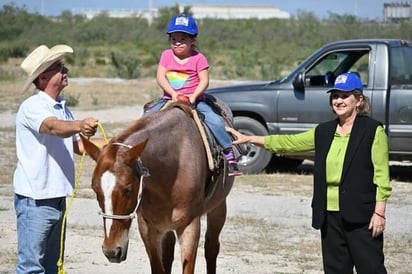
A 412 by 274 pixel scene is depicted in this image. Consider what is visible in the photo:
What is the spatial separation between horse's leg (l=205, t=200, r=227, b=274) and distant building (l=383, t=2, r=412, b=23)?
2634cm

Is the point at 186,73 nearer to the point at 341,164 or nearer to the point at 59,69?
the point at 59,69

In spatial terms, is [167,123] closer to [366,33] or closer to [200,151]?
[200,151]

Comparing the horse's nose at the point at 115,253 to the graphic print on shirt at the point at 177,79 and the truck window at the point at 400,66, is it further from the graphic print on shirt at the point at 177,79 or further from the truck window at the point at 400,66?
the truck window at the point at 400,66

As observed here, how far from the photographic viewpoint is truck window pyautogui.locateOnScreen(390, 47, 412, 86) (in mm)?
14617

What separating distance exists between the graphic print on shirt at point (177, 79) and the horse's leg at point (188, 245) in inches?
60.4

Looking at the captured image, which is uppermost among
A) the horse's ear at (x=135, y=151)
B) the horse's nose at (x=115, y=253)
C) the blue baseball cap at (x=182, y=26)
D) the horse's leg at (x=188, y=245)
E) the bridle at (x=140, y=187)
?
the blue baseball cap at (x=182, y=26)

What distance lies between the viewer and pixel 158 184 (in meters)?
7.01

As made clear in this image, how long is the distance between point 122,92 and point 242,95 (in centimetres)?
1829

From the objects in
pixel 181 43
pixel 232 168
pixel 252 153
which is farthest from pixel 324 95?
pixel 181 43

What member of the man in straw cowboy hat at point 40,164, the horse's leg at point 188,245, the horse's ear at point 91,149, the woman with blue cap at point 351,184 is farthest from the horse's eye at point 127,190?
the woman with blue cap at point 351,184

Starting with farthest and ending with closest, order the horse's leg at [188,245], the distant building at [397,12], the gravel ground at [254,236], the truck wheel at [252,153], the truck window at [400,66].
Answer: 1. the distant building at [397,12]
2. the truck wheel at [252,153]
3. the truck window at [400,66]
4. the gravel ground at [254,236]
5. the horse's leg at [188,245]

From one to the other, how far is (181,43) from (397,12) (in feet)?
102

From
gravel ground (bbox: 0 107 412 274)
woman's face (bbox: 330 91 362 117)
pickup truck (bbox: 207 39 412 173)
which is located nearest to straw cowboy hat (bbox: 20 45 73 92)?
woman's face (bbox: 330 91 362 117)

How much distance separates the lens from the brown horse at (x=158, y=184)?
20.2 ft
